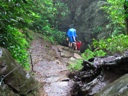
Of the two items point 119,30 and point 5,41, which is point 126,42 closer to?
point 119,30

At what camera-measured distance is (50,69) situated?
36.8 ft

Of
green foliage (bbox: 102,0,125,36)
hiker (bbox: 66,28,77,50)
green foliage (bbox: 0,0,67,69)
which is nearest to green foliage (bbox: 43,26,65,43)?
hiker (bbox: 66,28,77,50)

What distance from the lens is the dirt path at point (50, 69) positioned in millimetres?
7816

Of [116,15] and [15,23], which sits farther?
[116,15]

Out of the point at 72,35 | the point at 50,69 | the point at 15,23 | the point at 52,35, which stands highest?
the point at 15,23

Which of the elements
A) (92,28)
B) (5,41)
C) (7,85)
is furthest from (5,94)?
(92,28)

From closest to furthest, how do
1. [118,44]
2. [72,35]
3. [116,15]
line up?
[118,44] < [116,15] < [72,35]

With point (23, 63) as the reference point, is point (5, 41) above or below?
above

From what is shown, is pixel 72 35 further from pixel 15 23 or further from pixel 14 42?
pixel 15 23

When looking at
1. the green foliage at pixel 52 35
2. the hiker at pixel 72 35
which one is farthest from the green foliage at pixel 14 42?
the green foliage at pixel 52 35

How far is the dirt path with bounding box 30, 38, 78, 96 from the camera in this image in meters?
7.82

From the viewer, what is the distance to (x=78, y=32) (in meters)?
20.9

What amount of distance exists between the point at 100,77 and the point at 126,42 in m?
3.17

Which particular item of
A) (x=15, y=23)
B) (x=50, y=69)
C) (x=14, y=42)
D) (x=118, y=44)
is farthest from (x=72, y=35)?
(x=15, y=23)
